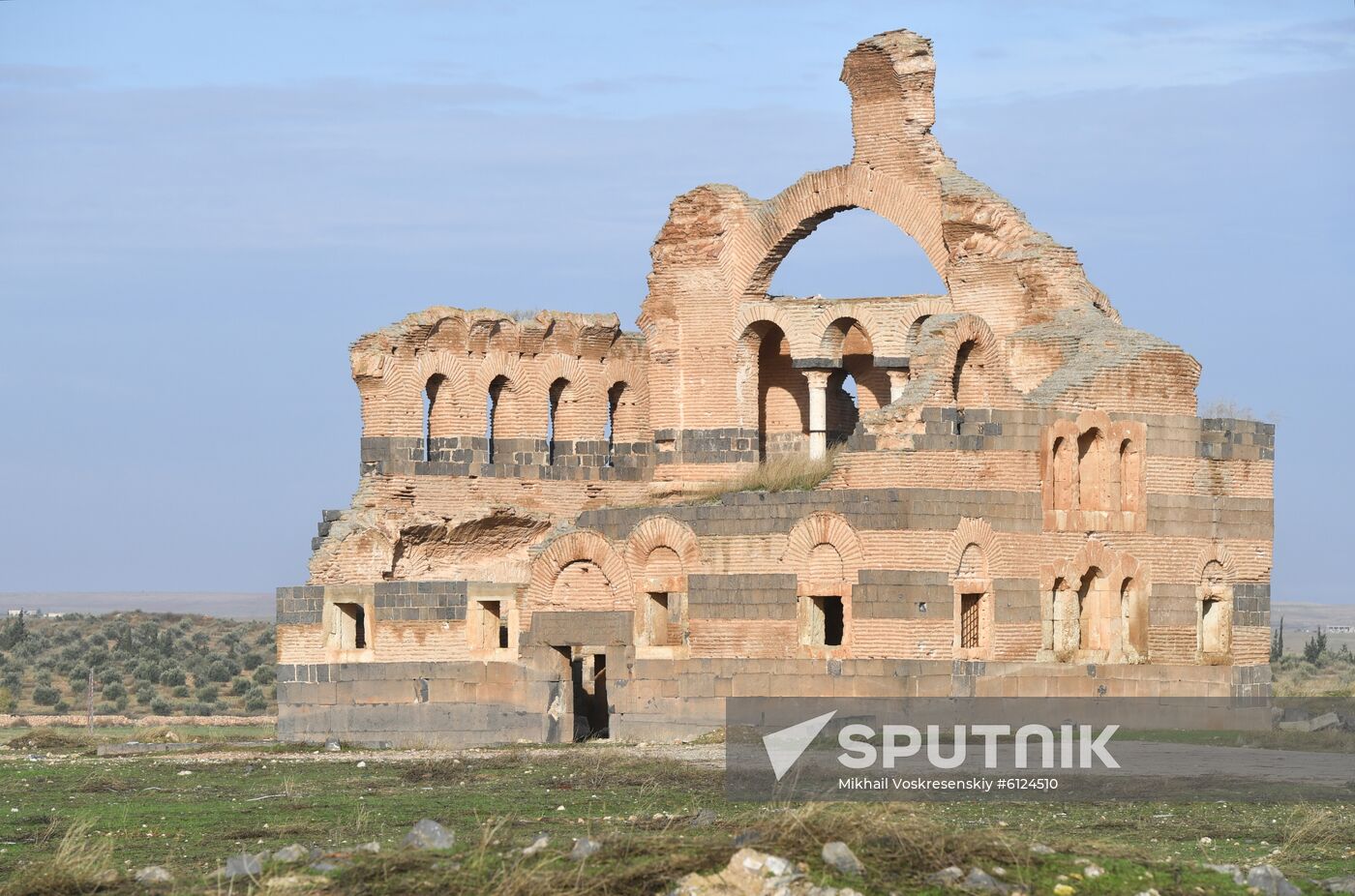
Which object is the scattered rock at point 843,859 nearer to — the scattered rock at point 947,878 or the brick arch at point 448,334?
the scattered rock at point 947,878

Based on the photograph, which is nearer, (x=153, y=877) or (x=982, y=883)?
(x=982, y=883)

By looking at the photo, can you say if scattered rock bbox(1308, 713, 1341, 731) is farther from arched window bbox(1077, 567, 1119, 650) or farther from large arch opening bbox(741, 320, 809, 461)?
large arch opening bbox(741, 320, 809, 461)

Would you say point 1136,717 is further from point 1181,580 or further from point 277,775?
point 277,775

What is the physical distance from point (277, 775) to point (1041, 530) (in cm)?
1010

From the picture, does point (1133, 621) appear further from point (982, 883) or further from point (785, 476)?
point (982, 883)

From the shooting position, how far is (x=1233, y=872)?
16.0m

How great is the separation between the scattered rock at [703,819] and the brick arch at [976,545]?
10.1 m

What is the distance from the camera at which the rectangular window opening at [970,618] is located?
29.5 meters

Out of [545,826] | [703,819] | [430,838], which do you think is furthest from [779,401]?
[430,838]

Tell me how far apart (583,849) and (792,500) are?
47.8 feet

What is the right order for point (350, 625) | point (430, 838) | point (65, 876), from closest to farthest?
1. point (65, 876)
2. point (430, 838)
3. point (350, 625)

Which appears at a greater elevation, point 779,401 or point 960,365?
point 960,365

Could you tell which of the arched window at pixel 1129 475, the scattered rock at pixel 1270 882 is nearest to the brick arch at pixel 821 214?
the arched window at pixel 1129 475

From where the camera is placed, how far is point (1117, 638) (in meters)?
30.5
